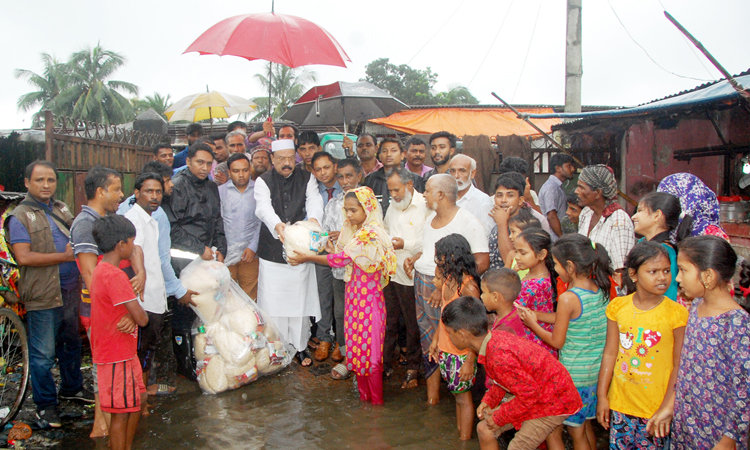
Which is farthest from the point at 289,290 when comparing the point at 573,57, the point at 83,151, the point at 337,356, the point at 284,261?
the point at 573,57

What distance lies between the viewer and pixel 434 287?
3.88m

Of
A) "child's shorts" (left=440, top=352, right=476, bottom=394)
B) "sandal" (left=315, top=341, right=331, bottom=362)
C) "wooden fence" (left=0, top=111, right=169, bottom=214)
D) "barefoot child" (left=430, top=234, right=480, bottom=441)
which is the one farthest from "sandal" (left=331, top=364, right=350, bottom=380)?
"wooden fence" (left=0, top=111, right=169, bottom=214)

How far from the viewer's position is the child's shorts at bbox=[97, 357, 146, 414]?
120 inches

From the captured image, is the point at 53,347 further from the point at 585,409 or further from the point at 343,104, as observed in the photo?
the point at 343,104

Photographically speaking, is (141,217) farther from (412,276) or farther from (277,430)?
(412,276)

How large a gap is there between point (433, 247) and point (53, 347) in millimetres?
3113

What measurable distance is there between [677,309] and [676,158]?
16.1ft

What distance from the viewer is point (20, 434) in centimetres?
356

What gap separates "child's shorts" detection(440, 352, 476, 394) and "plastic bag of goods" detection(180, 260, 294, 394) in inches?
74.7

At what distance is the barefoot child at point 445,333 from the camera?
3.33 meters

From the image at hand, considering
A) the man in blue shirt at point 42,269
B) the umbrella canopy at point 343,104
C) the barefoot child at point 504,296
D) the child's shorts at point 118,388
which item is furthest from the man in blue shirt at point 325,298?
the barefoot child at point 504,296

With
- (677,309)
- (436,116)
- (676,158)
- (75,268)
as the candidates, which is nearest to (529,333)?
(677,309)

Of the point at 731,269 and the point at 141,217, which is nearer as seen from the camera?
the point at 731,269

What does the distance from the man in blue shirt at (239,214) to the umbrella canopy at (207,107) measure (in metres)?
4.34
